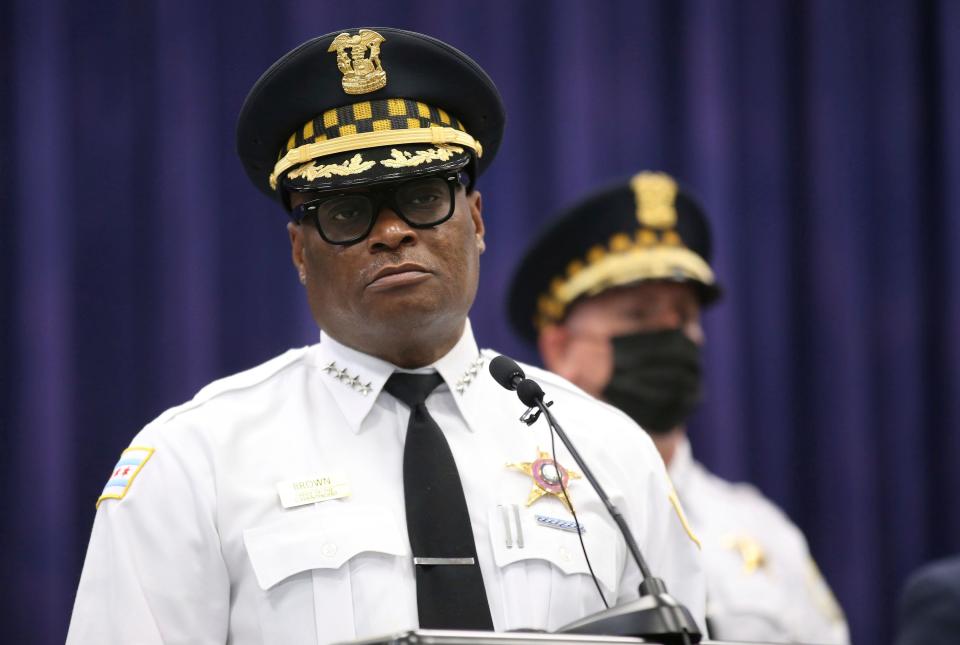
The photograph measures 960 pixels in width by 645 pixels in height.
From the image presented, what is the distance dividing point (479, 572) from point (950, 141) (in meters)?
3.35

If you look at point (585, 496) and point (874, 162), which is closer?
point (585, 496)

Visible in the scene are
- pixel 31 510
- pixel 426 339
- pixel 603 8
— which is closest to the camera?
pixel 426 339

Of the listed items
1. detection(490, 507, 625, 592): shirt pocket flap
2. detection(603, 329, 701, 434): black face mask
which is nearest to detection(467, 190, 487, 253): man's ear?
detection(490, 507, 625, 592): shirt pocket flap

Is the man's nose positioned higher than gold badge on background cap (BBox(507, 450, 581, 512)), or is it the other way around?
the man's nose

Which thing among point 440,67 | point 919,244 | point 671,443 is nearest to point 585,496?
point 440,67

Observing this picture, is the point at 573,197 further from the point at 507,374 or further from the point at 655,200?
the point at 507,374

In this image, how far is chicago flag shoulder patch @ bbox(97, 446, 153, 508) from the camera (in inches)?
77.1

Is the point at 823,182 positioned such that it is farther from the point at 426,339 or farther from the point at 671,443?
the point at 426,339

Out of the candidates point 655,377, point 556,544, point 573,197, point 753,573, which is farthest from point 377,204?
point 573,197

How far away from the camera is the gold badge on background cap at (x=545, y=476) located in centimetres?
210

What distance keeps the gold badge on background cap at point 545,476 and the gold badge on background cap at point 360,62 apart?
2.21 ft

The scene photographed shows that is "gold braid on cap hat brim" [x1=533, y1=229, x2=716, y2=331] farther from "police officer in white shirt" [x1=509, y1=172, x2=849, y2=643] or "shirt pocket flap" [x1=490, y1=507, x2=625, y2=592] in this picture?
"shirt pocket flap" [x1=490, y1=507, x2=625, y2=592]

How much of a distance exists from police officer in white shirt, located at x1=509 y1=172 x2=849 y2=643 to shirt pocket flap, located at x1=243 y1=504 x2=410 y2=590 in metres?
1.73

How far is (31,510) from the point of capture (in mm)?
3564
